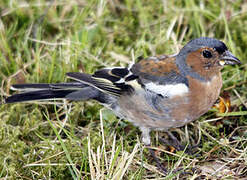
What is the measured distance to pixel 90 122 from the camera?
4254 mm

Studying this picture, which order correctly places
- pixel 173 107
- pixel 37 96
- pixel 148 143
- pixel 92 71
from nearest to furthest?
1. pixel 173 107
2. pixel 148 143
3. pixel 37 96
4. pixel 92 71

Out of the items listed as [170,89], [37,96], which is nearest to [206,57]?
[170,89]

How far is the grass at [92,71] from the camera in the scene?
359 cm

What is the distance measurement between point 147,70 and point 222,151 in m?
1.05

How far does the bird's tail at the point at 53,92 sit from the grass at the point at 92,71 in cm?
20

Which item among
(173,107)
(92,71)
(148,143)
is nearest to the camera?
(173,107)

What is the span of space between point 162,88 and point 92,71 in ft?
4.14

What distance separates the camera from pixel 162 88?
3.72 m

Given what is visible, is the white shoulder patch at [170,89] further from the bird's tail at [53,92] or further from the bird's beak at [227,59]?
the bird's tail at [53,92]

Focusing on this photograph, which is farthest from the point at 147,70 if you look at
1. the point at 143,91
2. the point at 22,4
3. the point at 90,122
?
the point at 22,4

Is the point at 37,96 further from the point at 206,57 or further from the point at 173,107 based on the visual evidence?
the point at 206,57

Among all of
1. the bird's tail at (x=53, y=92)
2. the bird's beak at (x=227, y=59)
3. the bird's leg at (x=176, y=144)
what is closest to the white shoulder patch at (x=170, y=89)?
the bird's beak at (x=227, y=59)

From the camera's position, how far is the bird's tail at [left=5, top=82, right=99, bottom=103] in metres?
4.07

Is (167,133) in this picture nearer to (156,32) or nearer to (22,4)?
(156,32)
